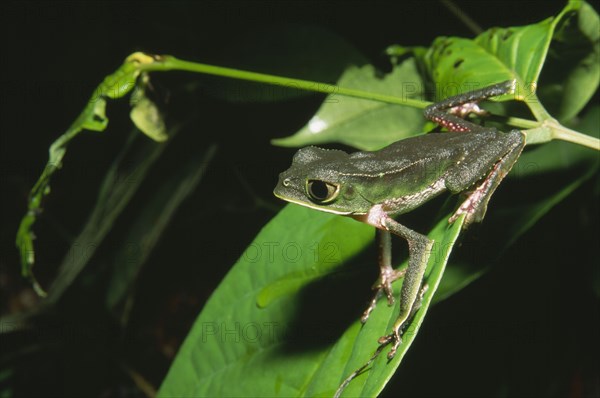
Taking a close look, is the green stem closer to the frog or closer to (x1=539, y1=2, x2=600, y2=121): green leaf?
the frog

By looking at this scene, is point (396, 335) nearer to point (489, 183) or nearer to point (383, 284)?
point (383, 284)

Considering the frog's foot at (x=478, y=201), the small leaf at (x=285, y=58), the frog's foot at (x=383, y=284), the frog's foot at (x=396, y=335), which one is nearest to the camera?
the frog's foot at (x=396, y=335)

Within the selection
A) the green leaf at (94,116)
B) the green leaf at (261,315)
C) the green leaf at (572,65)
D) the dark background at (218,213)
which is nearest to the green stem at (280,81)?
the green leaf at (94,116)

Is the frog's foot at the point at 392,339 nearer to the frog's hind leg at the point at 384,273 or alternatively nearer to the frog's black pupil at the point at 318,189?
the frog's hind leg at the point at 384,273

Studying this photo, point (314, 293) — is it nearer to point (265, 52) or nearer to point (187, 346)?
point (187, 346)

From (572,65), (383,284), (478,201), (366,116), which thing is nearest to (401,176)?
(478,201)

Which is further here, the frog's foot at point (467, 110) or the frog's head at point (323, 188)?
the frog's foot at point (467, 110)
